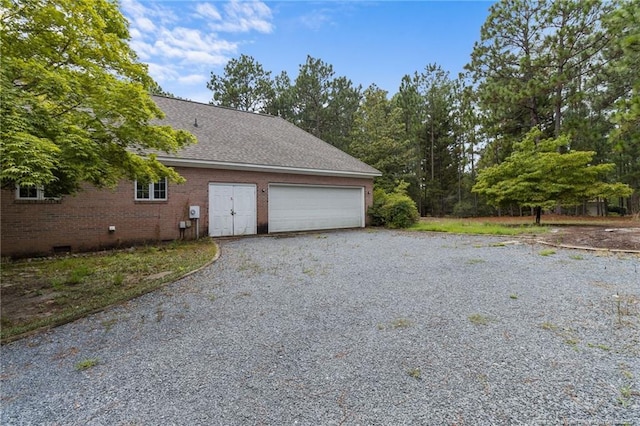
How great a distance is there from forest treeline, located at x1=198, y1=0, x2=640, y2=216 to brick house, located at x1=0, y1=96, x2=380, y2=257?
6.82 meters

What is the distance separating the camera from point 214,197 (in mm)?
10914

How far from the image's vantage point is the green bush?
14398 millimetres

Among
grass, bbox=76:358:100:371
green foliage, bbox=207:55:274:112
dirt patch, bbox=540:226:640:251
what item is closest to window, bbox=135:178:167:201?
grass, bbox=76:358:100:371

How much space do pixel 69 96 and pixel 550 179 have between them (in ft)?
49.8

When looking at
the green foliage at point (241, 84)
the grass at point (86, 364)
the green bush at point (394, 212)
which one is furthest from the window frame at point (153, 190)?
the green foliage at point (241, 84)

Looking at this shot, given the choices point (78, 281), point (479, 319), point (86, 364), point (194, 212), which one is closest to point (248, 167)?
point (194, 212)

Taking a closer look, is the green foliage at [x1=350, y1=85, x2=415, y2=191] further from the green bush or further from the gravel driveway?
the gravel driveway

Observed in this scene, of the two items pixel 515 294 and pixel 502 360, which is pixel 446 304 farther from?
A: pixel 502 360

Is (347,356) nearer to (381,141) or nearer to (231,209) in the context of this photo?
(231,209)

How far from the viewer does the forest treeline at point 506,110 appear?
12.8 metres

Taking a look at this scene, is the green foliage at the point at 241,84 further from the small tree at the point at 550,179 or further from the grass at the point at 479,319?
the grass at the point at 479,319

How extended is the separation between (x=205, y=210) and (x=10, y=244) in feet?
15.6

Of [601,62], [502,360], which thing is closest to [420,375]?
[502,360]

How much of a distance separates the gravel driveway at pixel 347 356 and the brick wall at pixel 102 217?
531 centimetres
